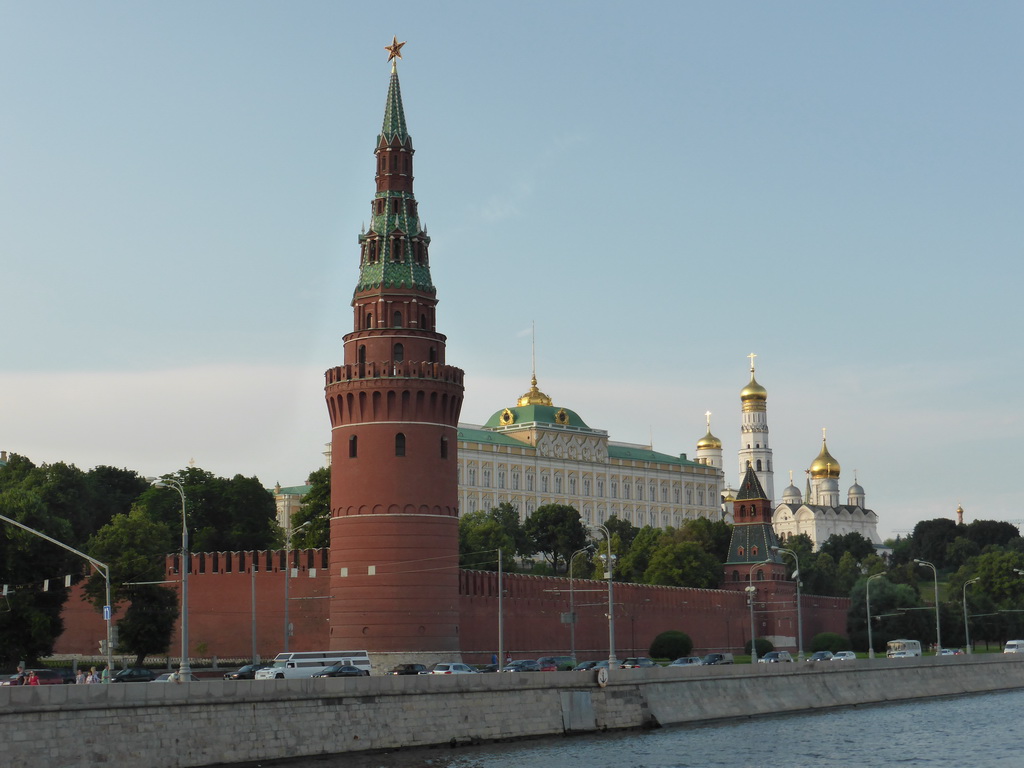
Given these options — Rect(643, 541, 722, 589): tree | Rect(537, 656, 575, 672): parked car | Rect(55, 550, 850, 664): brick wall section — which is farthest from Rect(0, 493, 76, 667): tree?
Rect(643, 541, 722, 589): tree

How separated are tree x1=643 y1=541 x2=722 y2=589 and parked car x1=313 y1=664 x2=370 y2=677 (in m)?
60.0

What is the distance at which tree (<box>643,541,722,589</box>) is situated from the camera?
→ 117m

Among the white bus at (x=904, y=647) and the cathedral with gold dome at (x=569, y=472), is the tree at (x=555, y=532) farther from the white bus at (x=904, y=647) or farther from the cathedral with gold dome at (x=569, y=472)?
the white bus at (x=904, y=647)

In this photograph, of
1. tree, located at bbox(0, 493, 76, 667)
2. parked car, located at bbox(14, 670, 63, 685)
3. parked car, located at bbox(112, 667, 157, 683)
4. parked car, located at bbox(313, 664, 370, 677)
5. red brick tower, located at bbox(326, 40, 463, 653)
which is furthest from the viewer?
red brick tower, located at bbox(326, 40, 463, 653)

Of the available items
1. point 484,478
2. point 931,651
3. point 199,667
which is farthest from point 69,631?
point 484,478

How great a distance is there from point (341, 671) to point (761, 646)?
59.8 metres

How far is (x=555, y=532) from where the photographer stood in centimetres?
14488

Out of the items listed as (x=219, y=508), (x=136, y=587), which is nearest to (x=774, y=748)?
(x=136, y=587)

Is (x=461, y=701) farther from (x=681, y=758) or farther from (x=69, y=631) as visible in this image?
(x=69, y=631)

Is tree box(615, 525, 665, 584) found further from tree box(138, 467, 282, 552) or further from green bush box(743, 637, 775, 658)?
tree box(138, 467, 282, 552)

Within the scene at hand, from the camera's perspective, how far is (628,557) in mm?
127938

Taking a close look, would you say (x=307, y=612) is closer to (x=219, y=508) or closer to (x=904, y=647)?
(x=219, y=508)

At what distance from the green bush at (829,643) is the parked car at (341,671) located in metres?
62.7

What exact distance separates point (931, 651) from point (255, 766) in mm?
79663
